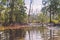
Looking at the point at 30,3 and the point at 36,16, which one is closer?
the point at 36,16

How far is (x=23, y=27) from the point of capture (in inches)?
442

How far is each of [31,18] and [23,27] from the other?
807 millimetres

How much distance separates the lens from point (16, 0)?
1153cm

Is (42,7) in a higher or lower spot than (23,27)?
higher

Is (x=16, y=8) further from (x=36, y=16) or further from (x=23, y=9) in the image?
(x=36, y=16)

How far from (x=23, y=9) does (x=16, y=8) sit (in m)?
0.57

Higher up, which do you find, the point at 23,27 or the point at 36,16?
the point at 36,16

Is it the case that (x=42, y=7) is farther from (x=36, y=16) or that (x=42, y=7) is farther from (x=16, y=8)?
(x=16, y=8)

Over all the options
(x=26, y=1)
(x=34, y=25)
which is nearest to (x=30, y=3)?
(x=26, y=1)

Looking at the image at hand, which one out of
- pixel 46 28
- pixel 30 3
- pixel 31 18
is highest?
pixel 30 3

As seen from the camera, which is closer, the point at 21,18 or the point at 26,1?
the point at 21,18

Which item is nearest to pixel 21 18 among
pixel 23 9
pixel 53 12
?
pixel 23 9

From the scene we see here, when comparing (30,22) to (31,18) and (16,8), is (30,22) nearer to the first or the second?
(31,18)

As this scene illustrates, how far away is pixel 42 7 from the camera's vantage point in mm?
11836
